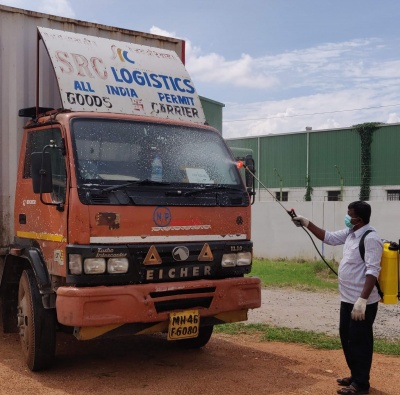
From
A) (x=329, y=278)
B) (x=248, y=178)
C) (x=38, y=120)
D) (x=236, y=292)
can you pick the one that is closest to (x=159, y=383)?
(x=236, y=292)

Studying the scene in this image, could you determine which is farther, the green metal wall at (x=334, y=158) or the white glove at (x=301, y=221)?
the green metal wall at (x=334, y=158)

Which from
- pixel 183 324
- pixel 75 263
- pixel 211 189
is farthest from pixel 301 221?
pixel 75 263

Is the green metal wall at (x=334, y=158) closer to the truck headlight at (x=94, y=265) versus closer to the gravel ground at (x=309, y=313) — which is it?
the gravel ground at (x=309, y=313)

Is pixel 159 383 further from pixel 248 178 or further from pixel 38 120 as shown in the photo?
pixel 38 120

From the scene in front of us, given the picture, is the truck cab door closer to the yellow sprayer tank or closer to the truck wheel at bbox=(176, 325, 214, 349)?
the truck wheel at bbox=(176, 325, 214, 349)

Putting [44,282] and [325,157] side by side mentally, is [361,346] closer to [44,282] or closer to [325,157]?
[44,282]

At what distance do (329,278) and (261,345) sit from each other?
7.61 m

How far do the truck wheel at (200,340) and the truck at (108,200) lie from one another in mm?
33

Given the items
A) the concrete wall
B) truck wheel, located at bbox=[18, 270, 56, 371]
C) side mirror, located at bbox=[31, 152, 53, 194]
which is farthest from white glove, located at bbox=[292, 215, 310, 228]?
the concrete wall

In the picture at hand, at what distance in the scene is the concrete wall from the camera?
51.0ft

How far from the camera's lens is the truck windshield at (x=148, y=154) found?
545 cm

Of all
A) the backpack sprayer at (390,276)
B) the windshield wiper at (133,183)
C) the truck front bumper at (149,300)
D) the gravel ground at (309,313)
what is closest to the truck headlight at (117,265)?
the truck front bumper at (149,300)

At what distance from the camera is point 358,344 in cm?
526

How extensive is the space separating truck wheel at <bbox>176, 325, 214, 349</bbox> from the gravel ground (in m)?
2.21
